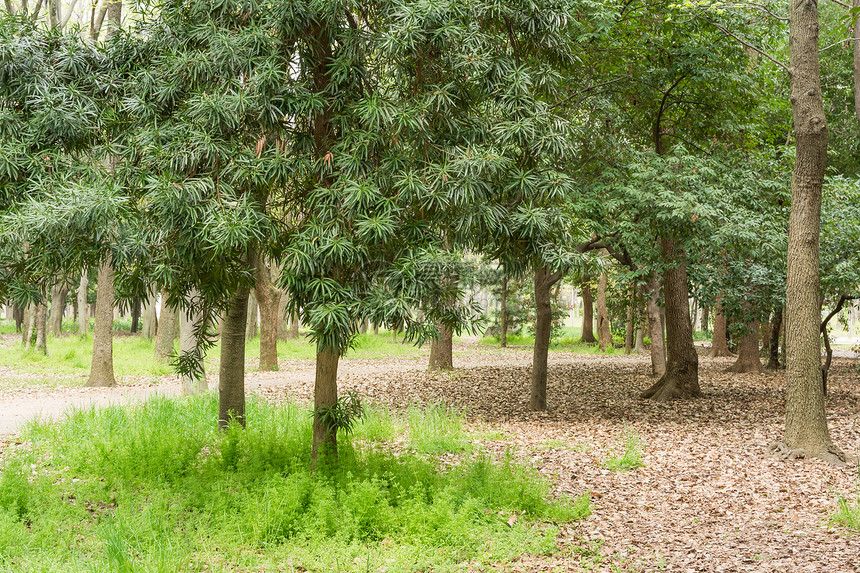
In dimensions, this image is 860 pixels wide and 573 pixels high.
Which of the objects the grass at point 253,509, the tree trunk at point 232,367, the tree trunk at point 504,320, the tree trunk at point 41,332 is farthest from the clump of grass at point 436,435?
the tree trunk at point 504,320

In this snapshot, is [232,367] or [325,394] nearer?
[325,394]

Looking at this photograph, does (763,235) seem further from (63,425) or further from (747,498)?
(63,425)

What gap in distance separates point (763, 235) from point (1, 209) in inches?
419

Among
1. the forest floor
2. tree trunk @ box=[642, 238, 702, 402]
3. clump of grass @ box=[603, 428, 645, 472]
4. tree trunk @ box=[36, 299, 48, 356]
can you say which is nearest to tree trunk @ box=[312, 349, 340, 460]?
the forest floor

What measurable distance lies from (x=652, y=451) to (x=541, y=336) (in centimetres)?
352

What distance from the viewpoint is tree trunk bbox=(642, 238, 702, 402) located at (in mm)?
13602

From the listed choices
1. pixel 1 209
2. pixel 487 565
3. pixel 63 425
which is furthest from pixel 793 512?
pixel 63 425

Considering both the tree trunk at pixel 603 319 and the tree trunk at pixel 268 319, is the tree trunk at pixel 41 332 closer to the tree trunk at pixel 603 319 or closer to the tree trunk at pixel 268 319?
the tree trunk at pixel 268 319

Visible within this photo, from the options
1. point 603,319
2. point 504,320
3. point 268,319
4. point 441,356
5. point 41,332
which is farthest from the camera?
point 504,320

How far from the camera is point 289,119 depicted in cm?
594

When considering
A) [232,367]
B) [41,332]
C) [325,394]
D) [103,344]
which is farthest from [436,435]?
[41,332]

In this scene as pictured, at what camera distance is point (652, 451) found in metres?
9.25

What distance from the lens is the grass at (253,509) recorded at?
4918 millimetres

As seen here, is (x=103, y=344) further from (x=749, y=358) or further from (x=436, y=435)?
(x=749, y=358)
